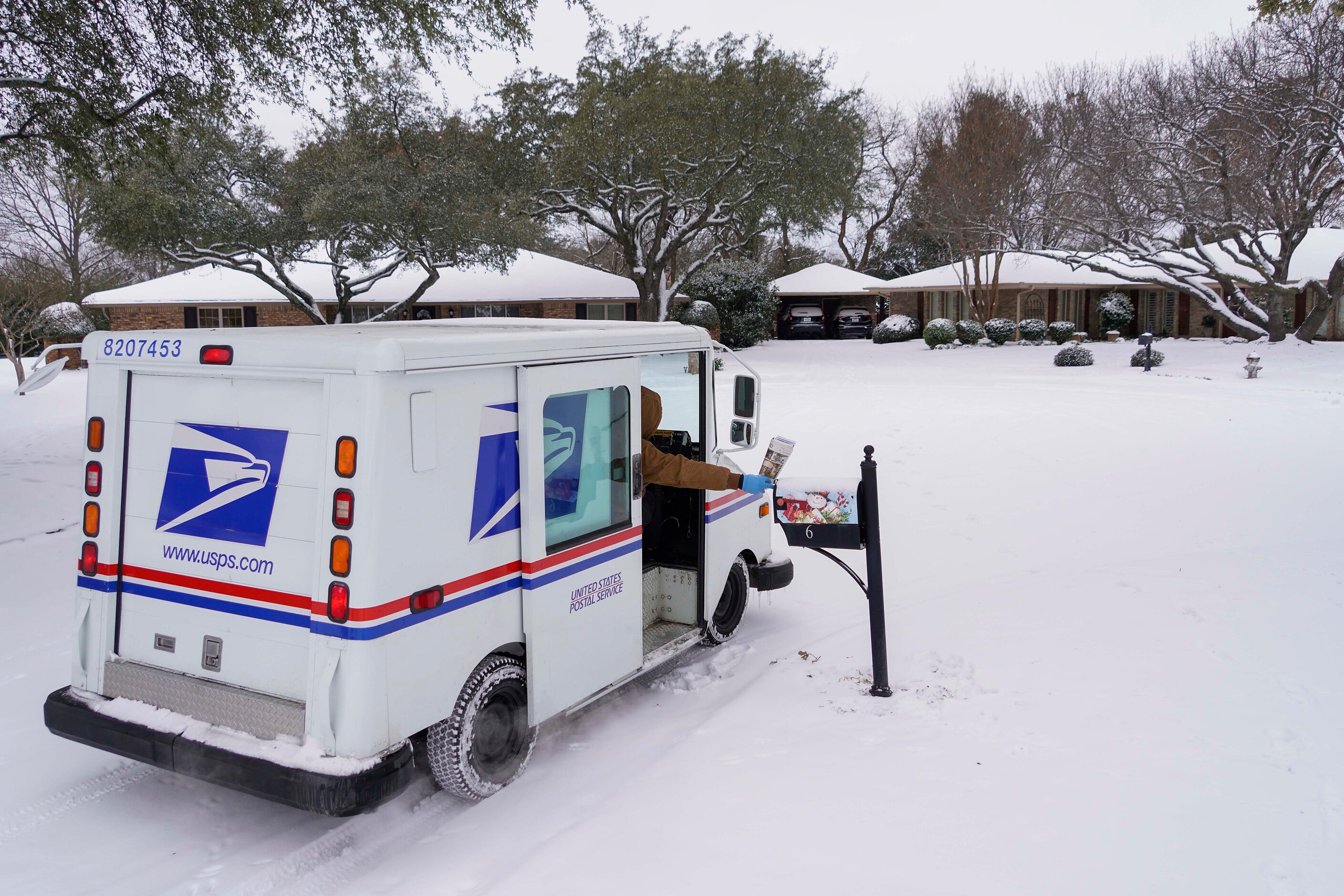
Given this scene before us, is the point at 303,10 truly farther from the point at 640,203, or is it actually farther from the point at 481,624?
the point at 640,203

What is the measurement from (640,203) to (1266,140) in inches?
715

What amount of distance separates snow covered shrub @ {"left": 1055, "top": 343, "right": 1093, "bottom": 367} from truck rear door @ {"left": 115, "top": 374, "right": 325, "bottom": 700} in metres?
24.9

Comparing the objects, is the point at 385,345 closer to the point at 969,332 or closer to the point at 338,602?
the point at 338,602

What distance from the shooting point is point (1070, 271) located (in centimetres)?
3581

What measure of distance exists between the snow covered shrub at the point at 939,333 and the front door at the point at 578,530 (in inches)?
1162

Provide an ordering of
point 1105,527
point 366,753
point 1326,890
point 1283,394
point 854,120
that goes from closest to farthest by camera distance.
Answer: point 1326,890 < point 366,753 < point 1105,527 < point 1283,394 < point 854,120

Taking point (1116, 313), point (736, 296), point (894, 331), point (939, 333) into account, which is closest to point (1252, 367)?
point (939, 333)

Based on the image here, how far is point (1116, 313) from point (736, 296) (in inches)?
512

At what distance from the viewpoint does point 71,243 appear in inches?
1757

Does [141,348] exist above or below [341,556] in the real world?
above

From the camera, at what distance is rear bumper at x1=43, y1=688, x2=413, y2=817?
364cm

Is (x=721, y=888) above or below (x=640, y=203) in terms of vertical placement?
below

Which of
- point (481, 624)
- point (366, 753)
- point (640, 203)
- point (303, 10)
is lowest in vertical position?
point (366, 753)

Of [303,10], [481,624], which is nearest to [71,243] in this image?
[303,10]
